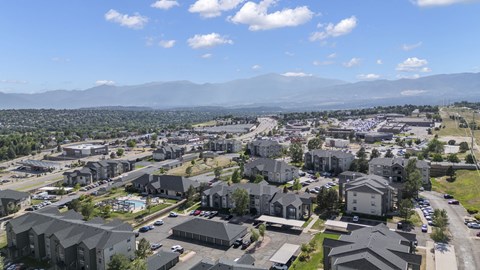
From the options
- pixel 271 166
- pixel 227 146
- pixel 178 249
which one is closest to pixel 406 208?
pixel 178 249

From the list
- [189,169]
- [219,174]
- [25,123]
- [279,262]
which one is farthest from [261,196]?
[25,123]

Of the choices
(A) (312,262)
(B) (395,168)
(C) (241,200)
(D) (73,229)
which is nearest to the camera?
(A) (312,262)

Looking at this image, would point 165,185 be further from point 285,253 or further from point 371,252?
point 371,252

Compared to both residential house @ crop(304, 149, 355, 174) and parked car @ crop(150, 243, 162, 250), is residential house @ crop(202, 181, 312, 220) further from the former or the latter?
residential house @ crop(304, 149, 355, 174)

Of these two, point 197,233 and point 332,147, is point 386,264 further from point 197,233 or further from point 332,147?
point 332,147

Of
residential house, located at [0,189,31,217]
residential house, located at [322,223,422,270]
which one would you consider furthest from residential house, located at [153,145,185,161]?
residential house, located at [322,223,422,270]

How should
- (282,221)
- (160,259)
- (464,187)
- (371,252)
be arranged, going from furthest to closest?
(464,187) < (282,221) < (160,259) < (371,252)
